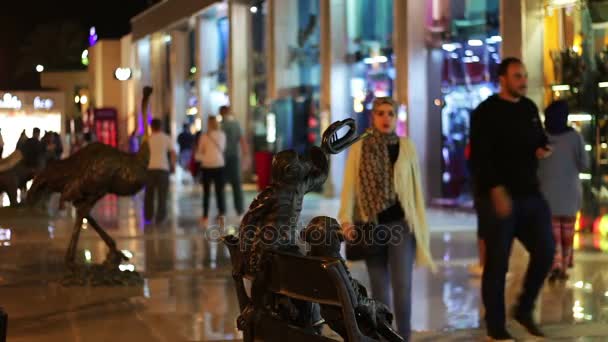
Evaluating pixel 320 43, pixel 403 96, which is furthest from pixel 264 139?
pixel 403 96

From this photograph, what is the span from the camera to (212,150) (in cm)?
1602

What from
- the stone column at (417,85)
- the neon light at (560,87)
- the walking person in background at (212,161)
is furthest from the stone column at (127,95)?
the neon light at (560,87)

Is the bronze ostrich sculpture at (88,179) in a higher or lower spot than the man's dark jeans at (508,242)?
higher

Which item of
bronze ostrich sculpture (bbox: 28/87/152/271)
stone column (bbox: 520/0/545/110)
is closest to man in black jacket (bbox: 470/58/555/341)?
bronze ostrich sculpture (bbox: 28/87/152/271)

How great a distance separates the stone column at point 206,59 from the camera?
34344mm

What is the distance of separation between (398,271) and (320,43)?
16567mm

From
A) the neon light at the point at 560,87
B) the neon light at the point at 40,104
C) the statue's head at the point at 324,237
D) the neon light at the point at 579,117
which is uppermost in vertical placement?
the neon light at the point at 40,104

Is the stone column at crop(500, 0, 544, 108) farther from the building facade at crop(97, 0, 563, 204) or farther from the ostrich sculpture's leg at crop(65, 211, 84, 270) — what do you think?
the ostrich sculpture's leg at crop(65, 211, 84, 270)

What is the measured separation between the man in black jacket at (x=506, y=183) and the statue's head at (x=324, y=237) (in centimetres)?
249

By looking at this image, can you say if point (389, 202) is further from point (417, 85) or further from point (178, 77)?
point (178, 77)

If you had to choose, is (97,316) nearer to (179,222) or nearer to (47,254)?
(47,254)

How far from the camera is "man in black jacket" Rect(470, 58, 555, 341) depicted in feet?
21.9

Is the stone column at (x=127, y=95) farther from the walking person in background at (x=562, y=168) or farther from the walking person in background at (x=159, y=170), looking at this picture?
the walking person in background at (x=562, y=168)

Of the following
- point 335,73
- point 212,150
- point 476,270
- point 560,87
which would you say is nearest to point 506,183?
point 476,270
